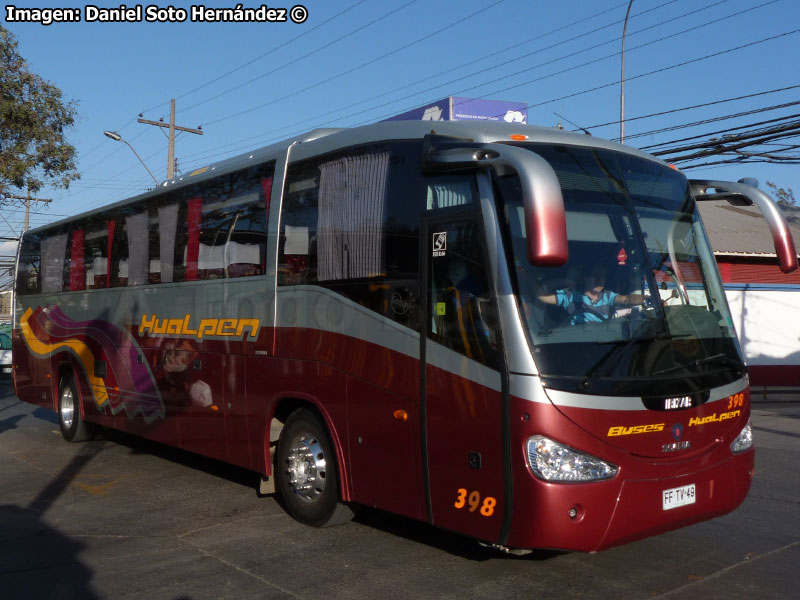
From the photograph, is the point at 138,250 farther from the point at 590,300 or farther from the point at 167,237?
the point at 590,300

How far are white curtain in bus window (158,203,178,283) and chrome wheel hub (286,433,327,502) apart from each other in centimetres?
307

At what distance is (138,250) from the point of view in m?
10.2

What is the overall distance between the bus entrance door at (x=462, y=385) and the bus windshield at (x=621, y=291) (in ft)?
1.07

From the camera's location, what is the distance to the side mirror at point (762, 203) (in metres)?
6.07

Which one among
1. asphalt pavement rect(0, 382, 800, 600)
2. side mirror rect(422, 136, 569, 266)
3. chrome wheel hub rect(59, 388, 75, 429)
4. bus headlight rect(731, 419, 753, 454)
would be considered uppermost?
side mirror rect(422, 136, 569, 266)

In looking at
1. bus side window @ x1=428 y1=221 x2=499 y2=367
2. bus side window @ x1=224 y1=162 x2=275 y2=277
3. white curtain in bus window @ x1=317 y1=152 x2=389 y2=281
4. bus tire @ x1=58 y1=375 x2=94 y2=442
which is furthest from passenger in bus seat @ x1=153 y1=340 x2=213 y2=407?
bus side window @ x1=428 y1=221 x2=499 y2=367

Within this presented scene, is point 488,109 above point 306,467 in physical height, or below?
above

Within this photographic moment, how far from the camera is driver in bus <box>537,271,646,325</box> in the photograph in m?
5.16

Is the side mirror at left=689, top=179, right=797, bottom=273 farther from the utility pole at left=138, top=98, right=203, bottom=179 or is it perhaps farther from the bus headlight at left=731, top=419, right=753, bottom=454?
the utility pole at left=138, top=98, right=203, bottom=179

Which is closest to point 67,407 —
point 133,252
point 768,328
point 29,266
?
point 29,266

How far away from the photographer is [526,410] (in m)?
4.97

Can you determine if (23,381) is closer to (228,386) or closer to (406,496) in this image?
(228,386)

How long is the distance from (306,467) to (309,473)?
58mm

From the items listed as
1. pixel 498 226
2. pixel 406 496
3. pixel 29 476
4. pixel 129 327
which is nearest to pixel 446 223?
pixel 498 226
